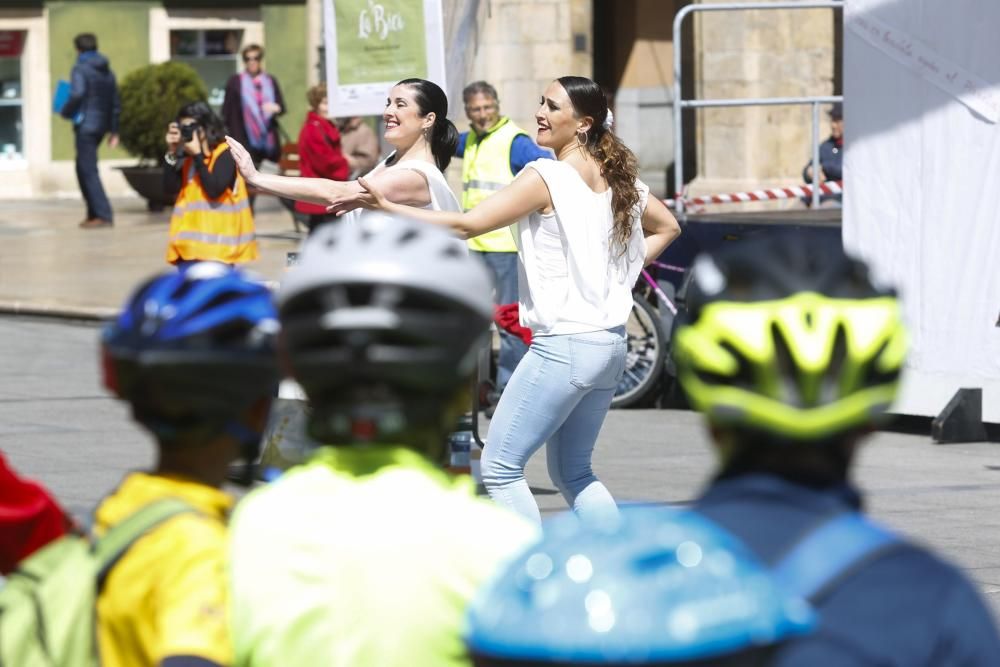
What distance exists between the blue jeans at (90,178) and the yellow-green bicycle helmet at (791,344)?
20361 millimetres

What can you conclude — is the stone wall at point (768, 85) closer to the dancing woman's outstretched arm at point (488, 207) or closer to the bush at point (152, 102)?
the bush at point (152, 102)

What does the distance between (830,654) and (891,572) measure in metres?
0.11

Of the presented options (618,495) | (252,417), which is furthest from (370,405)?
(618,495)

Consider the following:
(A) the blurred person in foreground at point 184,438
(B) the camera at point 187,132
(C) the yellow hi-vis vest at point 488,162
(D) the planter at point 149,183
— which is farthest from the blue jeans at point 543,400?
(D) the planter at point 149,183

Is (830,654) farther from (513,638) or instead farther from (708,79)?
(708,79)

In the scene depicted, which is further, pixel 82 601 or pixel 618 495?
pixel 618 495

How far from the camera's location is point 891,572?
2.07 meters

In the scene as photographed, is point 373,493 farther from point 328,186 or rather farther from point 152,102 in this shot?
point 152,102

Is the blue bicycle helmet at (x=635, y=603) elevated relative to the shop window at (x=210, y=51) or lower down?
lower down

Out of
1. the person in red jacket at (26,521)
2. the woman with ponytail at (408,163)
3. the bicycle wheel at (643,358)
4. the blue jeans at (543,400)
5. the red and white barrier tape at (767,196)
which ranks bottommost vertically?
the bicycle wheel at (643,358)

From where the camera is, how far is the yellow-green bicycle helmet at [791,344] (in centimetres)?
217

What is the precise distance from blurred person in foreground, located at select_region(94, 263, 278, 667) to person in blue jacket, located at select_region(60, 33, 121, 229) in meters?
20.2

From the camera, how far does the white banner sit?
386 inches

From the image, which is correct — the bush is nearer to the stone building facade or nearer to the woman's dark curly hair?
the stone building facade
